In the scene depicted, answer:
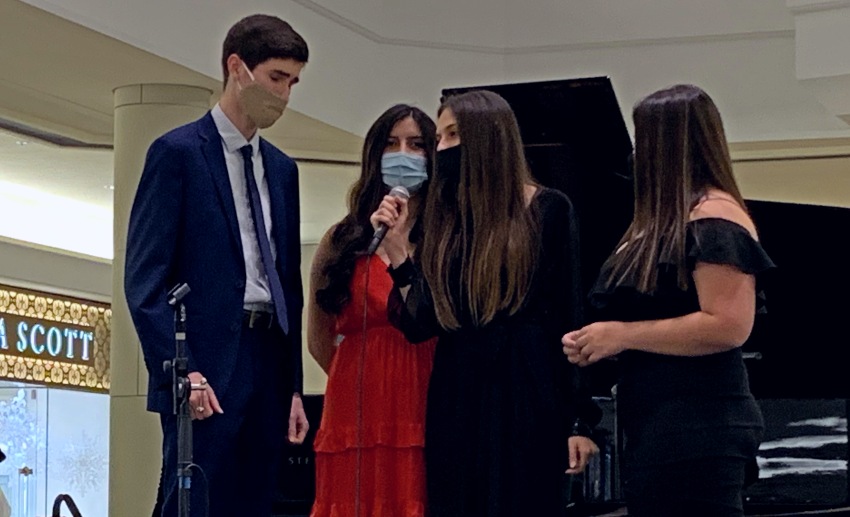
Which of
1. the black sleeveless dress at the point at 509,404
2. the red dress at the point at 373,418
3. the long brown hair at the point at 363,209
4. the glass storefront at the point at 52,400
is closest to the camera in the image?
the black sleeveless dress at the point at 509,404

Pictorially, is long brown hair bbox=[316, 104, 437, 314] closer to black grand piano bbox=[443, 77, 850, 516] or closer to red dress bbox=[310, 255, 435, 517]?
red dress bbox=[310, 255, 435, 517]

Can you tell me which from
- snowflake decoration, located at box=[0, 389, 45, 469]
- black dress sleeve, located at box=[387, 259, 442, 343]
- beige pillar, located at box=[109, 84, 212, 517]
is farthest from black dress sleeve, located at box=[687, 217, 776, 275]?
snowflake decoration, located at box=[0, 389, 45, 469]

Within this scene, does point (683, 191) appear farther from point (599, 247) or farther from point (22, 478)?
point (22, 478)

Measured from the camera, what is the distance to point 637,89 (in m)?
7.64

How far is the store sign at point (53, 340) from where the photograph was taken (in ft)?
34.5

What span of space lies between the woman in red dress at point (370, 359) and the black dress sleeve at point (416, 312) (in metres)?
0.06

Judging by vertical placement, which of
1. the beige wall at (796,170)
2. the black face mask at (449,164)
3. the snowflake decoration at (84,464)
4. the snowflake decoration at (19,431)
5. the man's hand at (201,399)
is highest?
the beige wall at (796,170)

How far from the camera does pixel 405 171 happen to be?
3.10 meters

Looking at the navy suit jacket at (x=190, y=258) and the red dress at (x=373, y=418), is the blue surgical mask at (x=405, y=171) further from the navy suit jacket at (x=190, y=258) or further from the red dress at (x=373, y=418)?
the navy suit jacket at (x=190, y=258)

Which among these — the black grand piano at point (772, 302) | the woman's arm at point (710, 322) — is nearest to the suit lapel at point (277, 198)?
the black grand piano at point (772, 302)

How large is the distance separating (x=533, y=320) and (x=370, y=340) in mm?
374

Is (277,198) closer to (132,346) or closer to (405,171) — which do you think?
(405,171)

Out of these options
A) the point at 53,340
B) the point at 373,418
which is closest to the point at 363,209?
the point at 373,418

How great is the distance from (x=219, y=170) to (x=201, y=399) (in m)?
0.49
